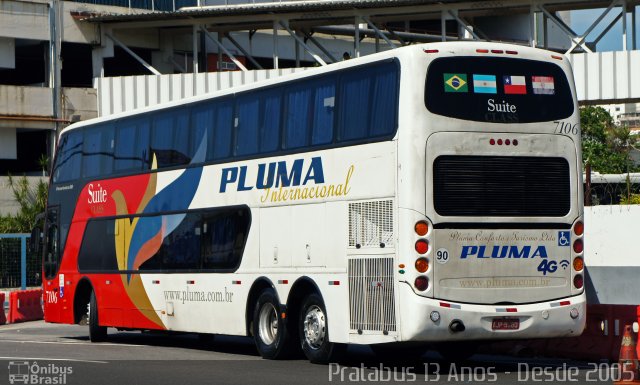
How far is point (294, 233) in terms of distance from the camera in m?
18.2

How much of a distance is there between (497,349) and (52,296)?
10388mm

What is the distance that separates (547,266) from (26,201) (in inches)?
1241

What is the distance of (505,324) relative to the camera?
15992mm

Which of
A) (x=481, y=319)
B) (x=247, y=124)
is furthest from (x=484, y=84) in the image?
(x=247, y=124)

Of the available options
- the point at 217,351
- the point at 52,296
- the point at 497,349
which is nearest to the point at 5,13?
the point at 52,296

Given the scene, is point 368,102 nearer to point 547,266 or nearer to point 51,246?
point 547,266

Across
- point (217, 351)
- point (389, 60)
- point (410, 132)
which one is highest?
point (389, 60)

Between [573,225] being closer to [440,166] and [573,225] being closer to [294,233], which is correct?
[440,166]

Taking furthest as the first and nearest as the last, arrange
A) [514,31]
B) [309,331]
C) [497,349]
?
[514,31] < [497,349] < [309,331]

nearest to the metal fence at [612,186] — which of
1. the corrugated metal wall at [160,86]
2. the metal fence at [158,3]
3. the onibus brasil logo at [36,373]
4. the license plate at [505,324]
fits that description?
the corrugated metal wall at [160,86]

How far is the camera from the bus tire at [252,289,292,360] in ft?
59.7

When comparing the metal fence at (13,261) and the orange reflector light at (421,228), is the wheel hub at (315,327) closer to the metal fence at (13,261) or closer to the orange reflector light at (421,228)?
the orange reflector light at (421,228)

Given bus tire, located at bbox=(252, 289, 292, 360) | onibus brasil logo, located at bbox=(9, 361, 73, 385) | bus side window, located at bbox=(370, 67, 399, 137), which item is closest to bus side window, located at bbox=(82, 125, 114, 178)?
bus tire, located at bbox=(252, 289, 292, 360)

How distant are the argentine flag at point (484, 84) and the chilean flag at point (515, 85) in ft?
0.55
